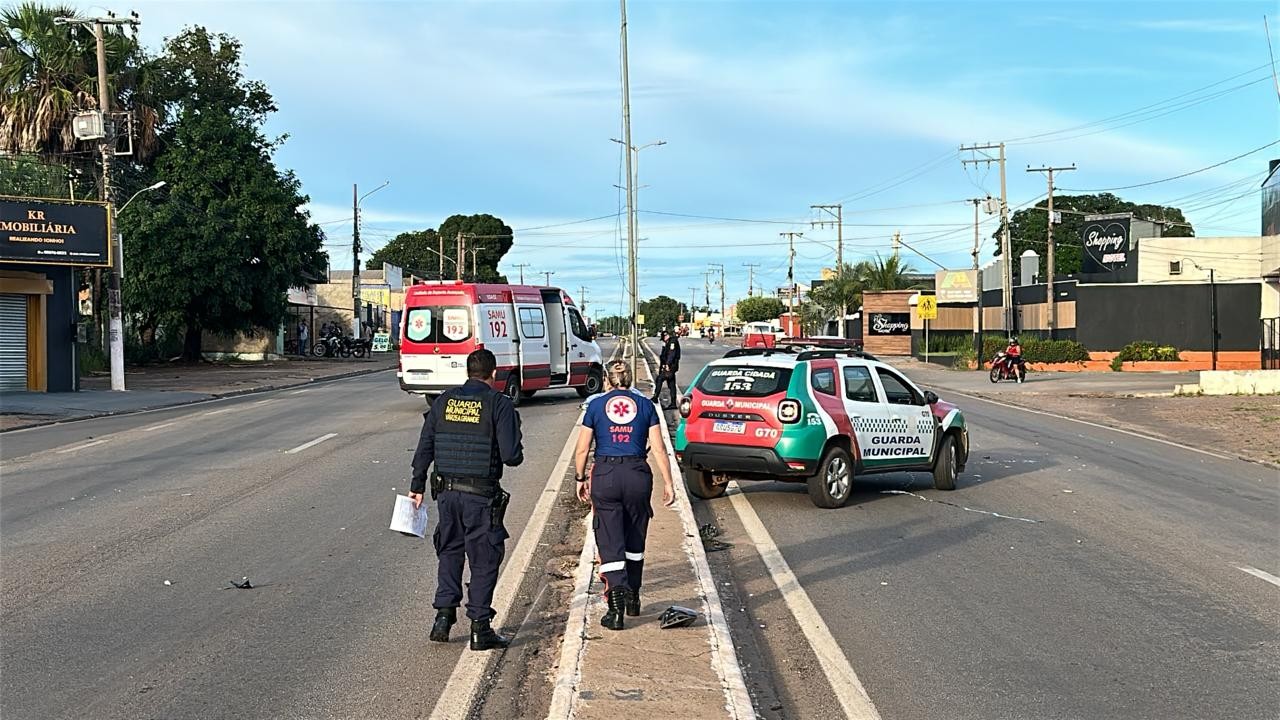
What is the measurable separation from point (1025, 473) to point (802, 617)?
8.72 m

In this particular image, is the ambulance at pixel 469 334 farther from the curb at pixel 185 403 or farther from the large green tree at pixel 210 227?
the large green tree at pixel 210 227

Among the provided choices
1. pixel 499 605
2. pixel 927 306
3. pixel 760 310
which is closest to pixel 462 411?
pixel 499 605

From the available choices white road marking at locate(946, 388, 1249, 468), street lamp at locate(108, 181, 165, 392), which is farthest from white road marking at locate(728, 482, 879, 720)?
street lamp at locate(108, 181, 165, 392)

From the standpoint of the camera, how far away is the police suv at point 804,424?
11.7m

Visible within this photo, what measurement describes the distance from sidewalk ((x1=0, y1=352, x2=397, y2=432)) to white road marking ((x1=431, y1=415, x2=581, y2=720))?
14.4 meters

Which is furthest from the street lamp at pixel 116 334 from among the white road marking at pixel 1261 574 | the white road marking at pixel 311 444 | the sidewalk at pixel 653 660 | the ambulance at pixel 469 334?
the white road marking at pixel 1261 574

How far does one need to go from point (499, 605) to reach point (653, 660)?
181 centimetres

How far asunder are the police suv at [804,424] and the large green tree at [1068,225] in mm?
85010

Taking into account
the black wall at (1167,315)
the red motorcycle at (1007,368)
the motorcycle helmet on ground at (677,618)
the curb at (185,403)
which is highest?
the black wall at (1167,315)

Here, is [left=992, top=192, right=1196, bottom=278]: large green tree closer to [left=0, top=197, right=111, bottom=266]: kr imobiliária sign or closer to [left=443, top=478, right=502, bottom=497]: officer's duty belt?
[left=0, top=197, right=111, bottom=266]: kr imobiliária sign

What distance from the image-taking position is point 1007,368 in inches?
1572

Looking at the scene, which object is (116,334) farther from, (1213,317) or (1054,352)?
(1213,317)

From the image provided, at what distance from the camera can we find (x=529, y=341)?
2480cm

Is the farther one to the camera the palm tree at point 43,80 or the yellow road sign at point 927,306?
the yellow road sign at point 927,306
